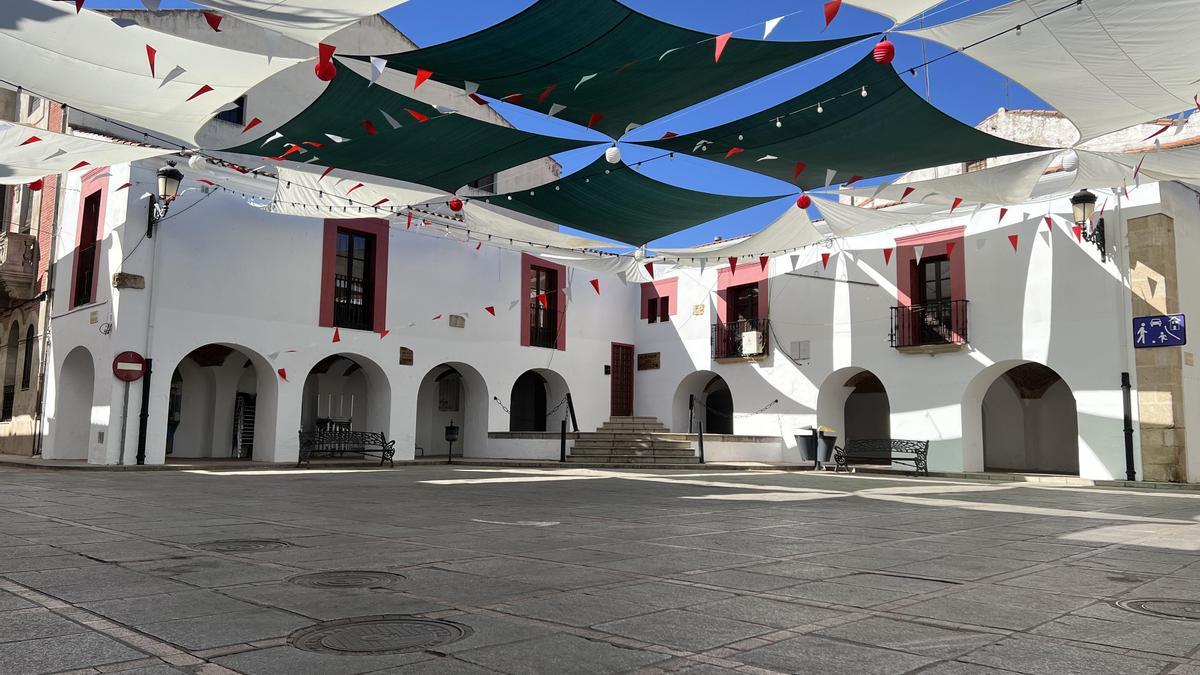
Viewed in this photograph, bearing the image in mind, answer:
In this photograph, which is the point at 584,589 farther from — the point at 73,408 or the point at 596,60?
the point at 73,408

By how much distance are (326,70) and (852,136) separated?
18.2 ft

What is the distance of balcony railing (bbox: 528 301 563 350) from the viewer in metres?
20.7

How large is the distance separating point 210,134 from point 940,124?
14.2 metres

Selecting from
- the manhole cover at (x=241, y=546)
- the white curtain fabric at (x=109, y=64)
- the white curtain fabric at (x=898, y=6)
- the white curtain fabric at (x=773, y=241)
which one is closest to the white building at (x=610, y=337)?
the white curtain fabric at (x=773, y=241)

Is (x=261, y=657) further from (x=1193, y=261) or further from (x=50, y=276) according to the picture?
(x=50, y=276)

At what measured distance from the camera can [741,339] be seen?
19.9 meters

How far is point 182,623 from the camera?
3094 millimetres

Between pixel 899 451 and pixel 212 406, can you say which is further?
pixel 212 406

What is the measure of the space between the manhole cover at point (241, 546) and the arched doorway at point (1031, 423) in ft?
53.5

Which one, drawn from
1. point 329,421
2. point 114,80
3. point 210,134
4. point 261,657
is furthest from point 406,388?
point 261,657

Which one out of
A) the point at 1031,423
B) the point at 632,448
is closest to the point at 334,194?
the point at 632,448

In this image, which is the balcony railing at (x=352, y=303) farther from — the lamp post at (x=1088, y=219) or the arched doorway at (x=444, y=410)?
the lamp post at (x=1088, y=219)

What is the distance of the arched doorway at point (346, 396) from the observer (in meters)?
17.8

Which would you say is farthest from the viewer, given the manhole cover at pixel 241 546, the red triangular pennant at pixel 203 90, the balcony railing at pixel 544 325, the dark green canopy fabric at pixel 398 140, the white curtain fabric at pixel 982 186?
the balcony railing at pixel 544 325
